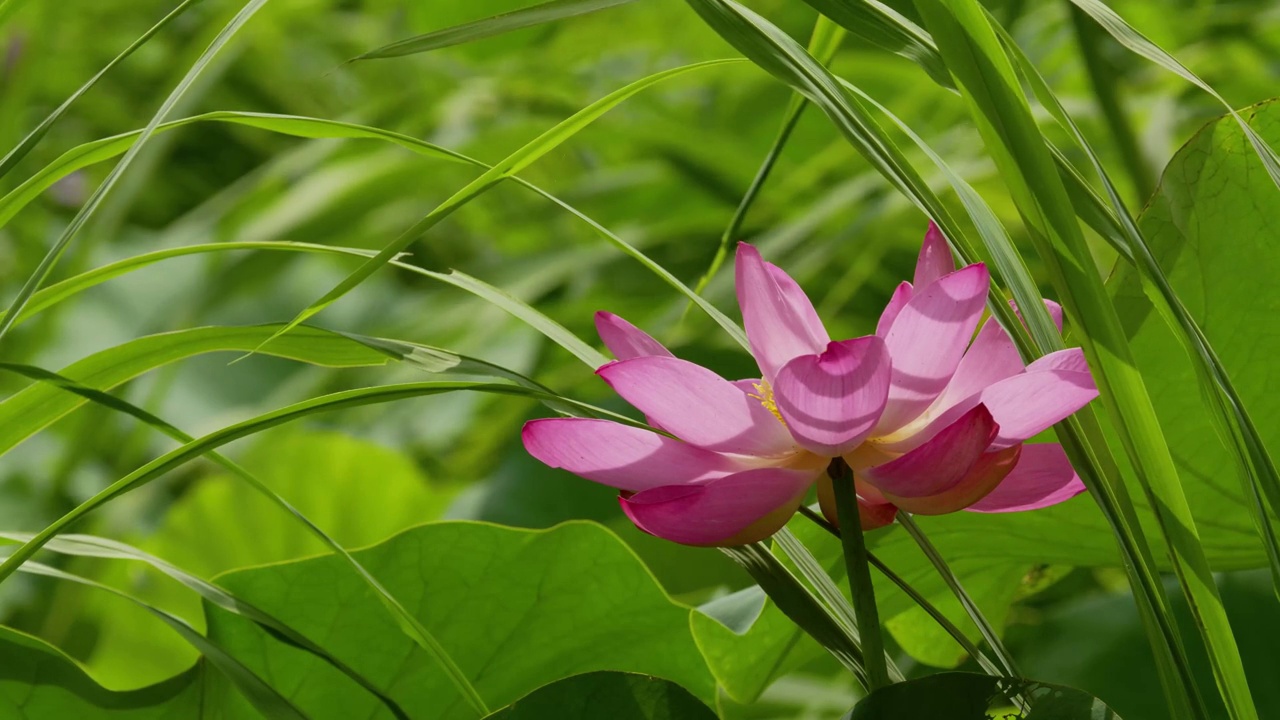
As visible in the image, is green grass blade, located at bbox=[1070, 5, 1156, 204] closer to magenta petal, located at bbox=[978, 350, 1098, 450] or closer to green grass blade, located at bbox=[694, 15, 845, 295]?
green grass blade, located at bbox=[694, 15, 845, 295]

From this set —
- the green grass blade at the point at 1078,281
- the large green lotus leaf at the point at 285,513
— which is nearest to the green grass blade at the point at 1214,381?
the green grass blade at the point at 1078,281

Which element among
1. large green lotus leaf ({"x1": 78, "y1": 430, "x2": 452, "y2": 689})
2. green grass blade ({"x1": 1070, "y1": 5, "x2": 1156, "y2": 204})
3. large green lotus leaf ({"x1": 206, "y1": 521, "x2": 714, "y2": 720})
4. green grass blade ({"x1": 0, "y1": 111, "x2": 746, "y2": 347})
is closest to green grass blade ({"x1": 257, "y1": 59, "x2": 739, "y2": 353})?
green grass blade ({"x1": 0, "y1": 111, "x2": 746, "y2": 347})

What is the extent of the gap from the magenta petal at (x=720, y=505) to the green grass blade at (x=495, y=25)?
0.10m

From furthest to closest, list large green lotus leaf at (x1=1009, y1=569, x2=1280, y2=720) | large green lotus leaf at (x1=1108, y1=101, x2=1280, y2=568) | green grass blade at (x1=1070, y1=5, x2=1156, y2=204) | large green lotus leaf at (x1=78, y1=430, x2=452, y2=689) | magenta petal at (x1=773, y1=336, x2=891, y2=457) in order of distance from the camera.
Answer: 1. large green lotus leaf at (x1=78, y1=430, x2=452, y2=689)
2. green grass blade at (x1=1070, y1=5, x2=1156, y2=204)
3. large green lotus leaf at (x1=1009, y1=569, x2=1280, y2=720)
4. large green lotus leaf at (x1=1108, y1=101, x2=1280, y2=568)
5. magenta petal at (x1=773, y1=336, x2=891, y2=457)

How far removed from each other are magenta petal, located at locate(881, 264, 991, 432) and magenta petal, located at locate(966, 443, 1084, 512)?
28 mm

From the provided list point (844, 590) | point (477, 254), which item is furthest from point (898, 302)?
point (477, 254)

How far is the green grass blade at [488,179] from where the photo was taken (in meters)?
0.23

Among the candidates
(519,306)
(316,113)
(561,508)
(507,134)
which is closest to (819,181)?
(507,134)

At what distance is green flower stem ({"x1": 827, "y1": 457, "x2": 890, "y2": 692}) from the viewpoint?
212mm

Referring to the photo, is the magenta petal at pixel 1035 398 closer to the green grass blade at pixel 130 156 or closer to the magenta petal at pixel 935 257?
the magenta petal at pixel 935 257

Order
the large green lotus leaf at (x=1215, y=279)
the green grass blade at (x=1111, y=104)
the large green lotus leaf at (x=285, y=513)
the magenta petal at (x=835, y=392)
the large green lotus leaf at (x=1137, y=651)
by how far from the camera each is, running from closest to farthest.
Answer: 1. the magenta petal at (x=835, y=392)
2. the large green lotus leaf at (x=1215, y=279)
3. the large green lotus leaf at (x=1137, y=651)
4. the green grass blade at (x=1111, y=104)
5. the large green lotus leaf at (x=285, y=513)

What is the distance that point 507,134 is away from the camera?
1005 millimetres

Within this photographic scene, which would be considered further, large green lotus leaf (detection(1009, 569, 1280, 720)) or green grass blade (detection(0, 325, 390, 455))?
large green lotus leaf (detection(1009, 569, 1280, 720))

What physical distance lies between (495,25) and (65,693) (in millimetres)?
209
